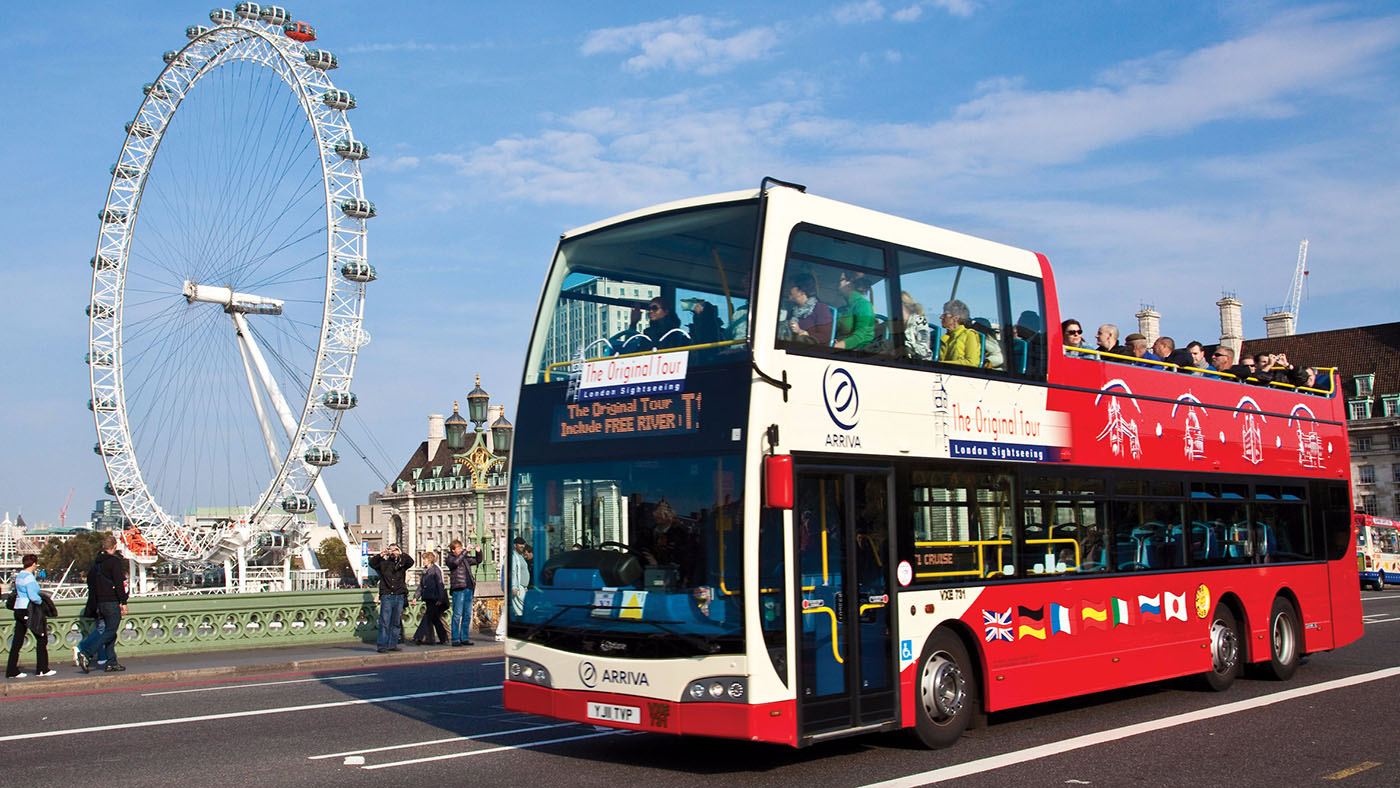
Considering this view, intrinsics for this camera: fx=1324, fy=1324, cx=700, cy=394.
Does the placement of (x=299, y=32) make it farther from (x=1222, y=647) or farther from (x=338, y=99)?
(x=1222, y=647)

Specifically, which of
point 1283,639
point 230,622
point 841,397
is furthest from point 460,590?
point 841,397

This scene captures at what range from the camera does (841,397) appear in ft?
32.1

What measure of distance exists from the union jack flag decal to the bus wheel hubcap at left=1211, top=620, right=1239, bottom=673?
410 cm

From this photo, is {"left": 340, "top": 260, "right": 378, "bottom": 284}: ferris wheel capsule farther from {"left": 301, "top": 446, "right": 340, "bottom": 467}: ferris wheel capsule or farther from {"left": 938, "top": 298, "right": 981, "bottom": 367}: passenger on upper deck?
{"left": 938, "top": 298, "right": 981, "bottom": 367}: passenger on upper deck

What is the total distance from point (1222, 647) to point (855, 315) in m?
6.93

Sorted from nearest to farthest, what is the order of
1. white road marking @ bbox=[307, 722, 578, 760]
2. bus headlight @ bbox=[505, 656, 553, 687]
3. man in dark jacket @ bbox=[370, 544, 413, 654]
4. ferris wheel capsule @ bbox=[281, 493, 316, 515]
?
bus headlight @ bbox=[505, 656, 553, 687], white road marking @ bbox=[307, 722, 578, 760], man in dark jacket @ bbox=[370, 544, 413, 654], ferris wheel capsule @ bbox=[281, 493, 316, 515]

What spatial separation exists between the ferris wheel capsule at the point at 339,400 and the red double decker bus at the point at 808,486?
3829cm

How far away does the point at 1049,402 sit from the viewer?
39.5 ft

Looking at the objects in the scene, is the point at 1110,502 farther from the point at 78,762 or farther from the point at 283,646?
the point at 283,646

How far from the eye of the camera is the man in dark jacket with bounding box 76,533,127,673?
1848 centimetres

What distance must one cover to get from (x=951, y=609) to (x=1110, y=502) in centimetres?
288

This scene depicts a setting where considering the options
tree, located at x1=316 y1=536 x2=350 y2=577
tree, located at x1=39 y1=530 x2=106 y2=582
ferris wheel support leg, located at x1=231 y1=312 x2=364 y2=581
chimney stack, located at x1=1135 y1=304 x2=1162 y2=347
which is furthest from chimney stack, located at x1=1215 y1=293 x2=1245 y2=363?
tree, located at x1=39 y1=530 x2=106 y2=582

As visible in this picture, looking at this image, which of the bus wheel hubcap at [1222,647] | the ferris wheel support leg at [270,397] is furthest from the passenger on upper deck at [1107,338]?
the ferris wheel support leg at [270,397]

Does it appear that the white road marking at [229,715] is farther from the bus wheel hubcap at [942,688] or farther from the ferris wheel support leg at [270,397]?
the ferris wheel support leg at [270,397]
